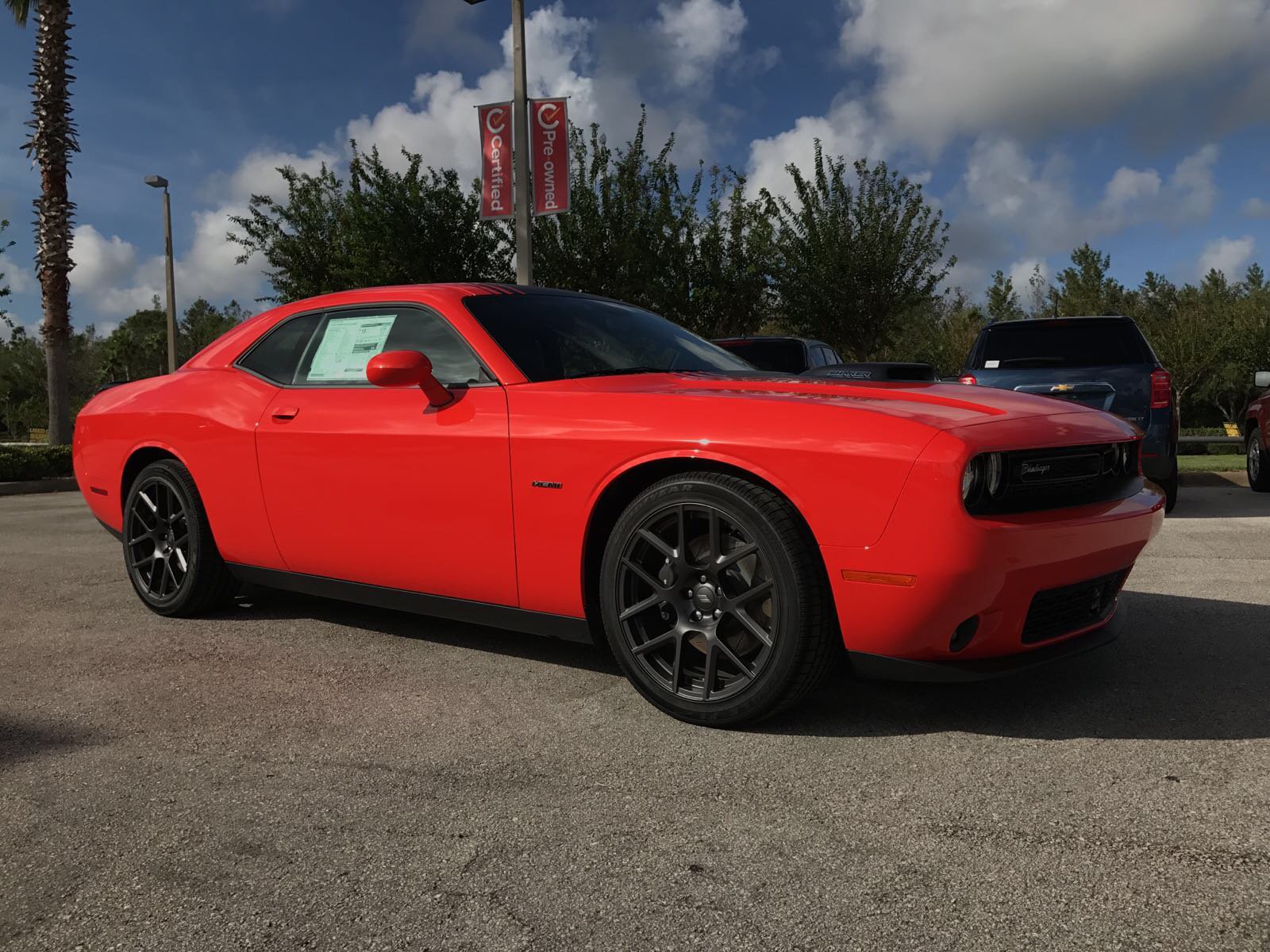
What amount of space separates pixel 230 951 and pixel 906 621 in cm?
178

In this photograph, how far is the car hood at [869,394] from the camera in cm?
288

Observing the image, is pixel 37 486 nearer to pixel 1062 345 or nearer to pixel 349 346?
pixel 349 346

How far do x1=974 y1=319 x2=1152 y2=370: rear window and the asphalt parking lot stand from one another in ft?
14.1

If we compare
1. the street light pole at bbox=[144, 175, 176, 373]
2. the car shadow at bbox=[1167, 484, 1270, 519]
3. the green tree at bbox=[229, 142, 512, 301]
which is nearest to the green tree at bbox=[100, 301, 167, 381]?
the street light pole at bbox=[144, 175, 176, 373]

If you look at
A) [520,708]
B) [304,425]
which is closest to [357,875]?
[520,708]

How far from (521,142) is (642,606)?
9716mm

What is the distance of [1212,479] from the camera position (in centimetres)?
1148

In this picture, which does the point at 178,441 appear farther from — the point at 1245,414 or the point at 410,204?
the point at 410,204

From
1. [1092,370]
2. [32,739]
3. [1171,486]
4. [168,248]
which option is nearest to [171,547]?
[32,739]

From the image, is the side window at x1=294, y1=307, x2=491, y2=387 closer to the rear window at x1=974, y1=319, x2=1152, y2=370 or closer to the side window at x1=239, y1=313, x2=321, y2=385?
the side window at x1=239, y1=313, x2=321, y2=385

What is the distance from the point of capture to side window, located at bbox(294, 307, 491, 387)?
148 inches

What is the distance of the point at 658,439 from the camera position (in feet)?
10.1

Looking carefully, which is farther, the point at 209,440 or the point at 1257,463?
the point at 1257,463

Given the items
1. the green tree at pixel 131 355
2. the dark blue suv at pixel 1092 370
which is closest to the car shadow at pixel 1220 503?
the dark blue suv at pixel 1092 370
